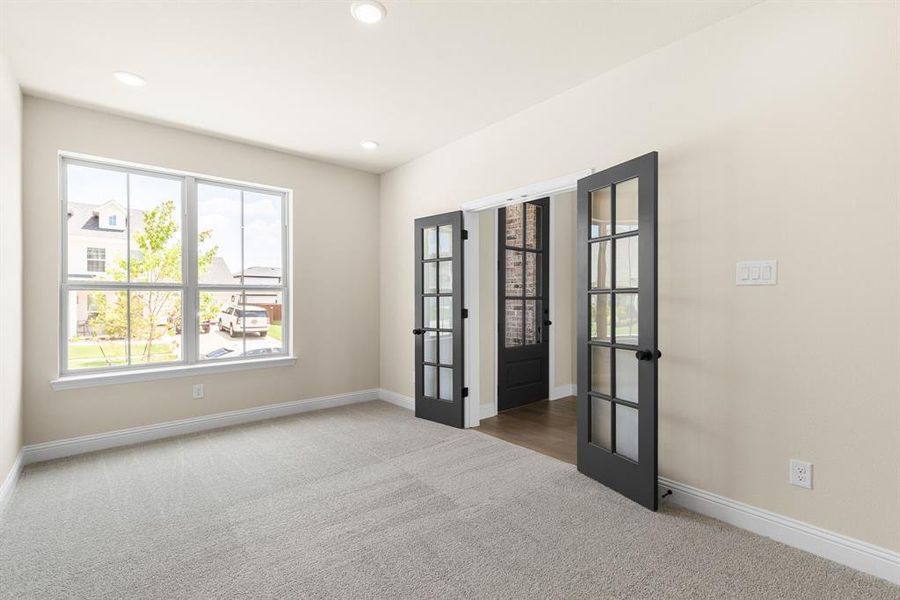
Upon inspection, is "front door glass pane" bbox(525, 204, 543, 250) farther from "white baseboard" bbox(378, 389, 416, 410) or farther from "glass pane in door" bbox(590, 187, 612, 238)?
"white baseboard" bbox(378, 389, 416, 410)

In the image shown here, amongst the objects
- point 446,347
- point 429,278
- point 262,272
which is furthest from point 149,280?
point 446,347

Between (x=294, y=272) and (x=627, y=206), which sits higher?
(x=627, y=206)

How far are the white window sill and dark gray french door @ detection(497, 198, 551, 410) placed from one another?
2326mm

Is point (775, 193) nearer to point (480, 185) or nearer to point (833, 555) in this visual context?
point (833, 555)

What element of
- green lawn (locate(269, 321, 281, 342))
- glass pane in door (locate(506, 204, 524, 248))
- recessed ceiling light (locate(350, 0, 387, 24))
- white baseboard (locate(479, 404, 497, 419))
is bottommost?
white baseboard (locate(479, 404, 497, 419))

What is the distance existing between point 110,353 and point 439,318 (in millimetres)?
2898

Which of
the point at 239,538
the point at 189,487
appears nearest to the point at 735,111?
the point at 239,538

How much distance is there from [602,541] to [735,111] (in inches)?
93.9

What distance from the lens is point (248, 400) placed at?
4.29 metres

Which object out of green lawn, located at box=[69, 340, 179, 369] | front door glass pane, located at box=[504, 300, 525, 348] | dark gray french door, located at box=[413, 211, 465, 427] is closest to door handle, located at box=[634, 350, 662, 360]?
dark gray french door, located at box=[413, 211, 465, 427]

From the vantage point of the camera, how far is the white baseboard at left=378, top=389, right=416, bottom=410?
4715 mm

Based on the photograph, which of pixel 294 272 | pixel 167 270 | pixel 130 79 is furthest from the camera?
pixel 294 272

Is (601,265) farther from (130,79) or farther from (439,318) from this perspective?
(130,79)

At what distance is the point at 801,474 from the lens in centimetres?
210
